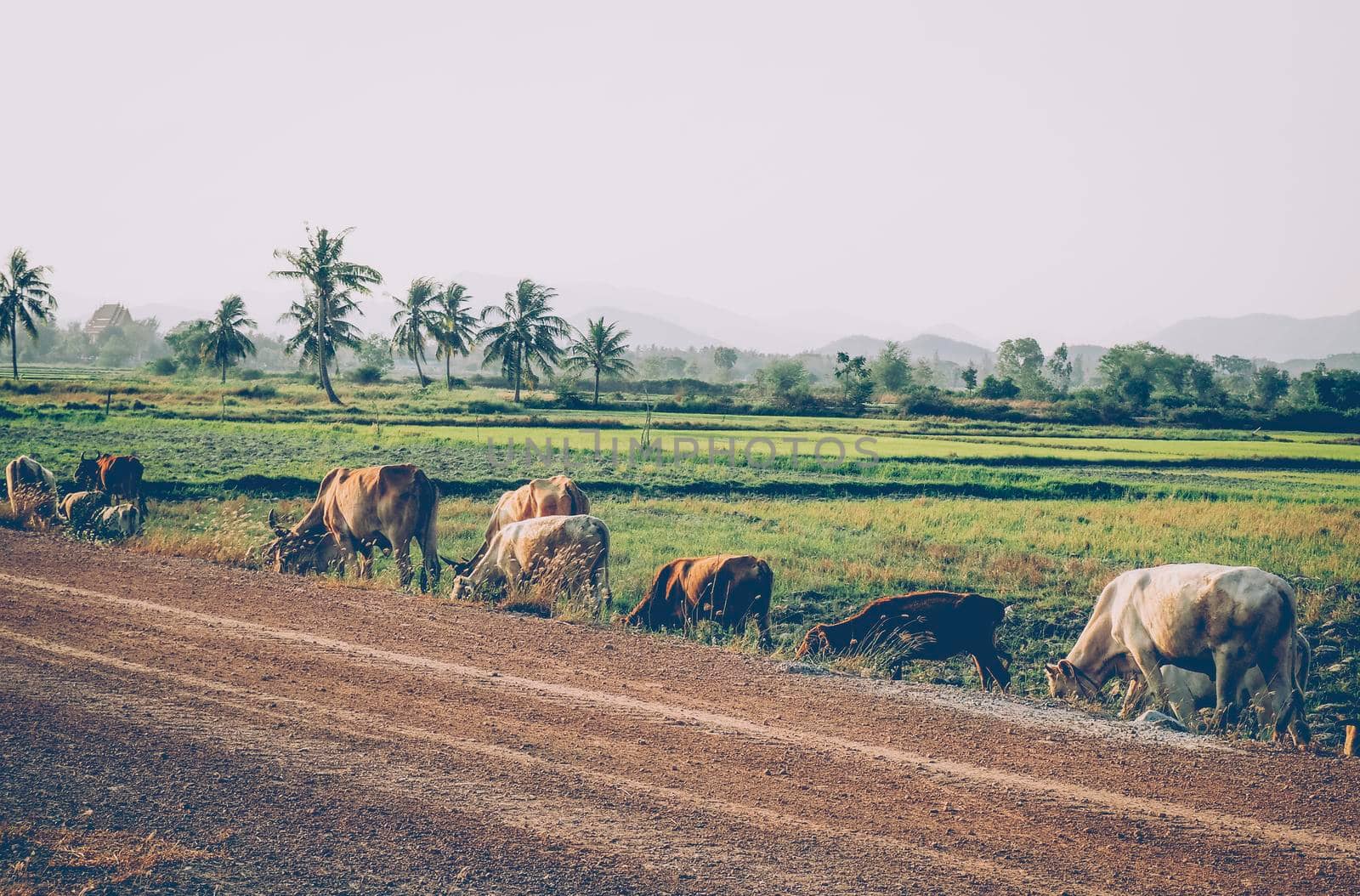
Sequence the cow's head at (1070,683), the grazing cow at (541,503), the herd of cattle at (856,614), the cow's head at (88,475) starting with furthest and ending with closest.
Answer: the cow's head at (88,475)
the grazing cow at (541,503)
the cow's head at (1070,683)
the herd of cattle at (856,614)

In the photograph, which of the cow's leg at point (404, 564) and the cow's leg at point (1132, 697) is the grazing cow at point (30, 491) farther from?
the cow's leg at point (1132, 697)

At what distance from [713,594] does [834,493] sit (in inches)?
674

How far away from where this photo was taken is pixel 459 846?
5652mm

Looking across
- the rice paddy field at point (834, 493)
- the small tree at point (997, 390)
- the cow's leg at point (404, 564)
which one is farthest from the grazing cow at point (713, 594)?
the small tree at point (997, 390)

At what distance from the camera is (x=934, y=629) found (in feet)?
37.0

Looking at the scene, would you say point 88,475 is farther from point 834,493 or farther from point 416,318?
point 416,318

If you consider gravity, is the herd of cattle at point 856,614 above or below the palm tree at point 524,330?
below

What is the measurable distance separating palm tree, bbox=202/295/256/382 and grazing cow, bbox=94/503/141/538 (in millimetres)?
67517

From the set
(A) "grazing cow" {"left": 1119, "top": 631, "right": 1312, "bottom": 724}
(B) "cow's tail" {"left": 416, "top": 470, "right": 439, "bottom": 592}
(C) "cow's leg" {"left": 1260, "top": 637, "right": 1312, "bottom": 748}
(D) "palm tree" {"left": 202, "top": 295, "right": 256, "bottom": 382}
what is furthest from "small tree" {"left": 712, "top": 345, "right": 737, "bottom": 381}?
(C) "cow's leg" {"left": 1260, "top": 637, "right": 1312, "bottom": 748}

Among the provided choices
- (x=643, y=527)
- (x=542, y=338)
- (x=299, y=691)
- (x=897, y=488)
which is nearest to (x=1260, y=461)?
(x=897, y=488)

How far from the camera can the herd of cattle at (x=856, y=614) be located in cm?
895

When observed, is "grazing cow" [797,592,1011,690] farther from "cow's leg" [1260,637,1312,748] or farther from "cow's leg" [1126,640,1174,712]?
"cow's leg" [1260,637,1312,748]

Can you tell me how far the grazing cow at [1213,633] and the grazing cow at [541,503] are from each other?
7.43 meters

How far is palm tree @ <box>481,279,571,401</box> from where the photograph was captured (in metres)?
75.8
